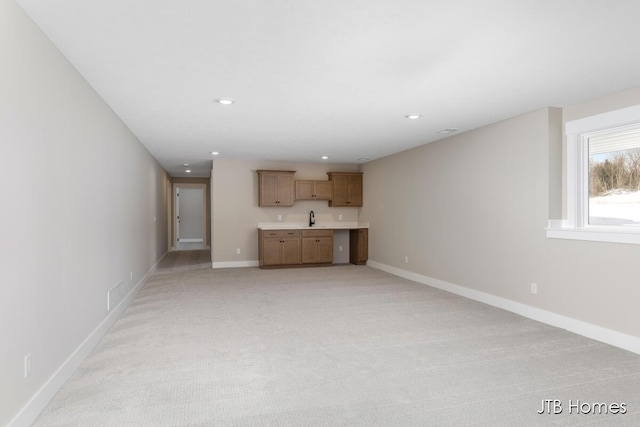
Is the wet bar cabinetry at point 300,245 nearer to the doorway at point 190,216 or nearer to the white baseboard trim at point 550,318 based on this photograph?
the white baseboard trim at point 550,318

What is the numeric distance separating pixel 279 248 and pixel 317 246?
823 mm

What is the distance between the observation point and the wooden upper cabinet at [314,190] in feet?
28.2

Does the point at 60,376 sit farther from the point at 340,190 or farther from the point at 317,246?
the point at 340,190

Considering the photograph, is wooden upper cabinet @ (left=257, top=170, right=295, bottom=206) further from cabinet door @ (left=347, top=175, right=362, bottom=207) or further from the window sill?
the window sill

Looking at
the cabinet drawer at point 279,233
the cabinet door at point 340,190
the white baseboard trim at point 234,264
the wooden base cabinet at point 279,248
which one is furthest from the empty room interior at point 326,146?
the cabinet door at point 340,190

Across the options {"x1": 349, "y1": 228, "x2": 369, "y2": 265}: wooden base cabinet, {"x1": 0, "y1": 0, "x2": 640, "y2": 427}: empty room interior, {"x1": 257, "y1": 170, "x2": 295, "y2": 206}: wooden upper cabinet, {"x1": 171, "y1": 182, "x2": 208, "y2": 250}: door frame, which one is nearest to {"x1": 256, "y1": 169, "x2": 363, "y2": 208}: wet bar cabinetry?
{"x1": 257, "y1": 170, "x2": 295, "y2": 206}: wooden upper cabinet

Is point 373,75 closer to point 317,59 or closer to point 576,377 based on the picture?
point 317,59

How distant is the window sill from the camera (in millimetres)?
3471

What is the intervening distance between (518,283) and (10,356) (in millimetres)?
4673

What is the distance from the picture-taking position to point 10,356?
1.98m

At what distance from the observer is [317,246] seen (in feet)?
27.3

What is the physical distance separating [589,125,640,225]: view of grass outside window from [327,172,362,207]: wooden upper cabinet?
521cm

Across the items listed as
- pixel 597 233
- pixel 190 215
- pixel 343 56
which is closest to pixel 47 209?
pixel 343 56

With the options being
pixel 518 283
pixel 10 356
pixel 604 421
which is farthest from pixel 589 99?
pixel 10 356
